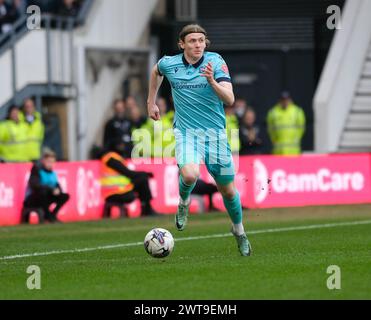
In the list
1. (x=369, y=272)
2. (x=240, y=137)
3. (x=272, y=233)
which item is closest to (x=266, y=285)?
(x=369, y=272)

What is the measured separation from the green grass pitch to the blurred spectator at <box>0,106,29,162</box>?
390cm

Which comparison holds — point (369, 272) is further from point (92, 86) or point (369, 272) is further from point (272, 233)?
point (92, 86)

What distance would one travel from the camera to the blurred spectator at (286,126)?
26.8m

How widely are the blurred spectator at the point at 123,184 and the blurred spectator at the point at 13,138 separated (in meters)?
1.90

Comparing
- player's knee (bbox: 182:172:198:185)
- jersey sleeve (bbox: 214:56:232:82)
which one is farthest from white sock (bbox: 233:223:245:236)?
jersey sleeve (bbox: 214:56:232:82)

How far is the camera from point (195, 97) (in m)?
12.7

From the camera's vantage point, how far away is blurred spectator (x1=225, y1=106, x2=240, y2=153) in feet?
76.0

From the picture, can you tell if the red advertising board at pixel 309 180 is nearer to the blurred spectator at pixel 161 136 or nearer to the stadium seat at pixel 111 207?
the blurred spectator at pixel 161 136

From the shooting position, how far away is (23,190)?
20.9m

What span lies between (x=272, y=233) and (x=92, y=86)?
43.4 ft

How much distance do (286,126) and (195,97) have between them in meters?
14.3

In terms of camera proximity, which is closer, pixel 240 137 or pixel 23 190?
pixel 23 190

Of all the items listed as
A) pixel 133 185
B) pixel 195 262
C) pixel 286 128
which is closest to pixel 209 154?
pixel 195 262

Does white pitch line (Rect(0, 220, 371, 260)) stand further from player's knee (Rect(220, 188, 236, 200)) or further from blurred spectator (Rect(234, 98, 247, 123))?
blurred spectator (Rect(234, 98, 247, 123))
